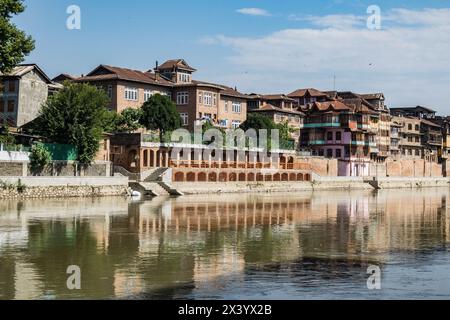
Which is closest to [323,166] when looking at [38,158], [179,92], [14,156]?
[179,92]

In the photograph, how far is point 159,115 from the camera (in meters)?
75.9

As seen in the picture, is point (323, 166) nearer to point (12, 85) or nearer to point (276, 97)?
point (276, 97)

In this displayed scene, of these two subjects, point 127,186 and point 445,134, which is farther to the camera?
point 445,134

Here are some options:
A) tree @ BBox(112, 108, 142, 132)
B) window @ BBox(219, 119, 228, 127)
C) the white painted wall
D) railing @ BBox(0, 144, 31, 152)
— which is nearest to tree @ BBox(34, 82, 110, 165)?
railing @ BBox(0, 144, 31, 152)

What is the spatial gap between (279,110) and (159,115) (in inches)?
1184

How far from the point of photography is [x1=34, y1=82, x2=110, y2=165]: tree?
58969 millimetres

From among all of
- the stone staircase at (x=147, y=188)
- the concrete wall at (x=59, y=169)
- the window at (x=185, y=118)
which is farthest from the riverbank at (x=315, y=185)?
the window at (x=185, y=118)

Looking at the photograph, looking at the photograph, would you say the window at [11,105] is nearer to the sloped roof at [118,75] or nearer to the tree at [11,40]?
the sloped roof at [118,75]

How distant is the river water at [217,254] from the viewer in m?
19.6

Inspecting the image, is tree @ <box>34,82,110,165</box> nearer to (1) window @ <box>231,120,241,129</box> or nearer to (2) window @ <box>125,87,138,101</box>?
(2) window @ <box>125,87,138,101</box>

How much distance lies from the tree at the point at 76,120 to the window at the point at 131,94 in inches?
943

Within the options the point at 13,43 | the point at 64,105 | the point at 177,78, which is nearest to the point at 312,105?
the point at 177,78
